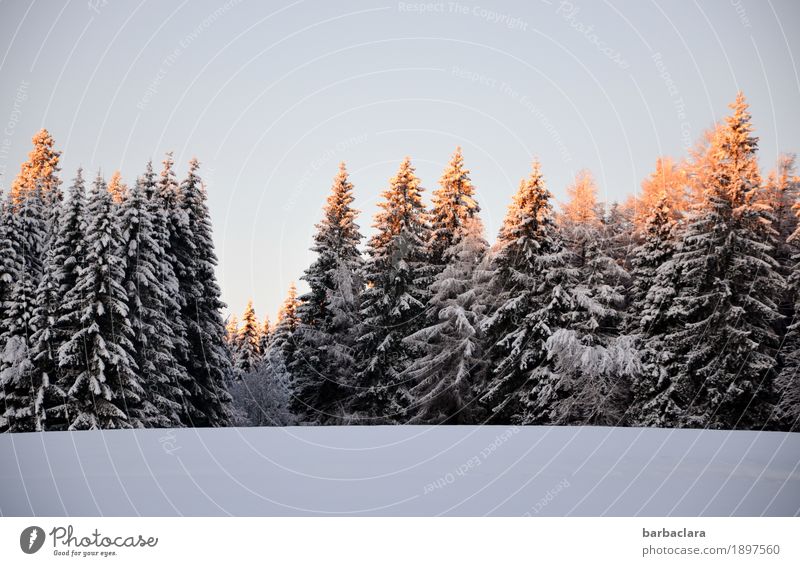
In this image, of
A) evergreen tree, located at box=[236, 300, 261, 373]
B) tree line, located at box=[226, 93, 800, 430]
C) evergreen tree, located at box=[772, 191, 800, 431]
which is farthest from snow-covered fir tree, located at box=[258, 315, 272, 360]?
evergreen tree, located at box=[772, 191, 800, 431]

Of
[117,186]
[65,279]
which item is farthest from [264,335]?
[65,279]

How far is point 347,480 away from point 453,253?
24.2 m

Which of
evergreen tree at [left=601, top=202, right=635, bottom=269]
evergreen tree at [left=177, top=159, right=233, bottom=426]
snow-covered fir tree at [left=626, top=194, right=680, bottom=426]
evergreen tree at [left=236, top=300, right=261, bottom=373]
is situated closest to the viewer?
snow-covered fir tree at [left=626, top=194, right=680, bottom=426]

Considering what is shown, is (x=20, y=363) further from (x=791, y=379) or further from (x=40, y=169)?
(x=791, y=379)

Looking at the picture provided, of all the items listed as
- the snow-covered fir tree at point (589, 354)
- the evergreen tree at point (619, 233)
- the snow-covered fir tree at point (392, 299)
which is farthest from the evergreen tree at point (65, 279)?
the evergreen tree at point (619, 233)

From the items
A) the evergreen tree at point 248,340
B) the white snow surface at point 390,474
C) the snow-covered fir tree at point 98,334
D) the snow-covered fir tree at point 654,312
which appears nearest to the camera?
the white snow surface at point 390,474

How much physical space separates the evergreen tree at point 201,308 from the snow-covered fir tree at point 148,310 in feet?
7.25

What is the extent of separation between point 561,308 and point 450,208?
9.40 metres

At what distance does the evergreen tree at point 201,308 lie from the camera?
1483 inches

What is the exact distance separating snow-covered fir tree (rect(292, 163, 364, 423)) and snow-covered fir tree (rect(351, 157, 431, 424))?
0.91 meters

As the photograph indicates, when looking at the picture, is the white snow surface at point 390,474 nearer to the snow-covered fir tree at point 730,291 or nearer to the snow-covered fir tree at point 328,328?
the snow-covered fir tree at point 730,291

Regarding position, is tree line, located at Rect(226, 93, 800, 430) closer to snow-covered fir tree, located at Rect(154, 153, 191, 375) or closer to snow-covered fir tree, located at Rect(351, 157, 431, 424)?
snow-covered fir tree, located at Rect(351, 157, 431, 424)

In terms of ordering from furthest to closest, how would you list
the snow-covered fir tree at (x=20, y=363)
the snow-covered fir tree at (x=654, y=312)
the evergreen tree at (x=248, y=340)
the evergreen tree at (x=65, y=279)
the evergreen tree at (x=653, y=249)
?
the evergreen tree at (x=248, y=340)
the evergreen tree at (x=653, y=249)
the snow-covered fir tree at (x=654, y=312)
the evergreen tree at (x=65, y=279)
the snow-covered fir tree at (x=20, y=363)

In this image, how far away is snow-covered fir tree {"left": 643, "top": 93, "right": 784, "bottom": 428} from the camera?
31188 mm
